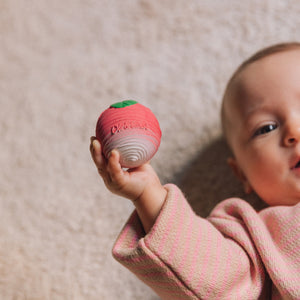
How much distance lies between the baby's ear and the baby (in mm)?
54

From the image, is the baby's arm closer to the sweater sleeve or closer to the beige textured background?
the sweater sleeve

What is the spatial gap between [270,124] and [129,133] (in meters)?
0.38

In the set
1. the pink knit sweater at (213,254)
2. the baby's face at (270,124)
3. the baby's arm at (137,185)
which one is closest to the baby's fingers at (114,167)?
the baby's arm at (137,185)

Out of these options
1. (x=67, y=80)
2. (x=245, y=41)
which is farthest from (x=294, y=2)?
(x=67, y=80)

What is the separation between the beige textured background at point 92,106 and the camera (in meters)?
1.06

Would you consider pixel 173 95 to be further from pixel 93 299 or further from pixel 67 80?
pixel 93 299

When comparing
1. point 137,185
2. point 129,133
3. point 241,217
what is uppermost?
point 129,133

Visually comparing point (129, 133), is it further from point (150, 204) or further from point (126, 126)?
point (150, 204)

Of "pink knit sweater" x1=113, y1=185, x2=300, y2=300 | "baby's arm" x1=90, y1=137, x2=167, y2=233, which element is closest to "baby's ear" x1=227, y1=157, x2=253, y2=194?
"pink knit sweater" x1=113, y1=185, x2=300, y2=300

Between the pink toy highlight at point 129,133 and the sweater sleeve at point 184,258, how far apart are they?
12cm

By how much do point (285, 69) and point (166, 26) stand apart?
1.57 ft

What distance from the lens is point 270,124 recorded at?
90 cm

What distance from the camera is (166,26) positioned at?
1281mm

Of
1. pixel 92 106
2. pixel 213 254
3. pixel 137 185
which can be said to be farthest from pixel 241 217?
pixel 92 106
